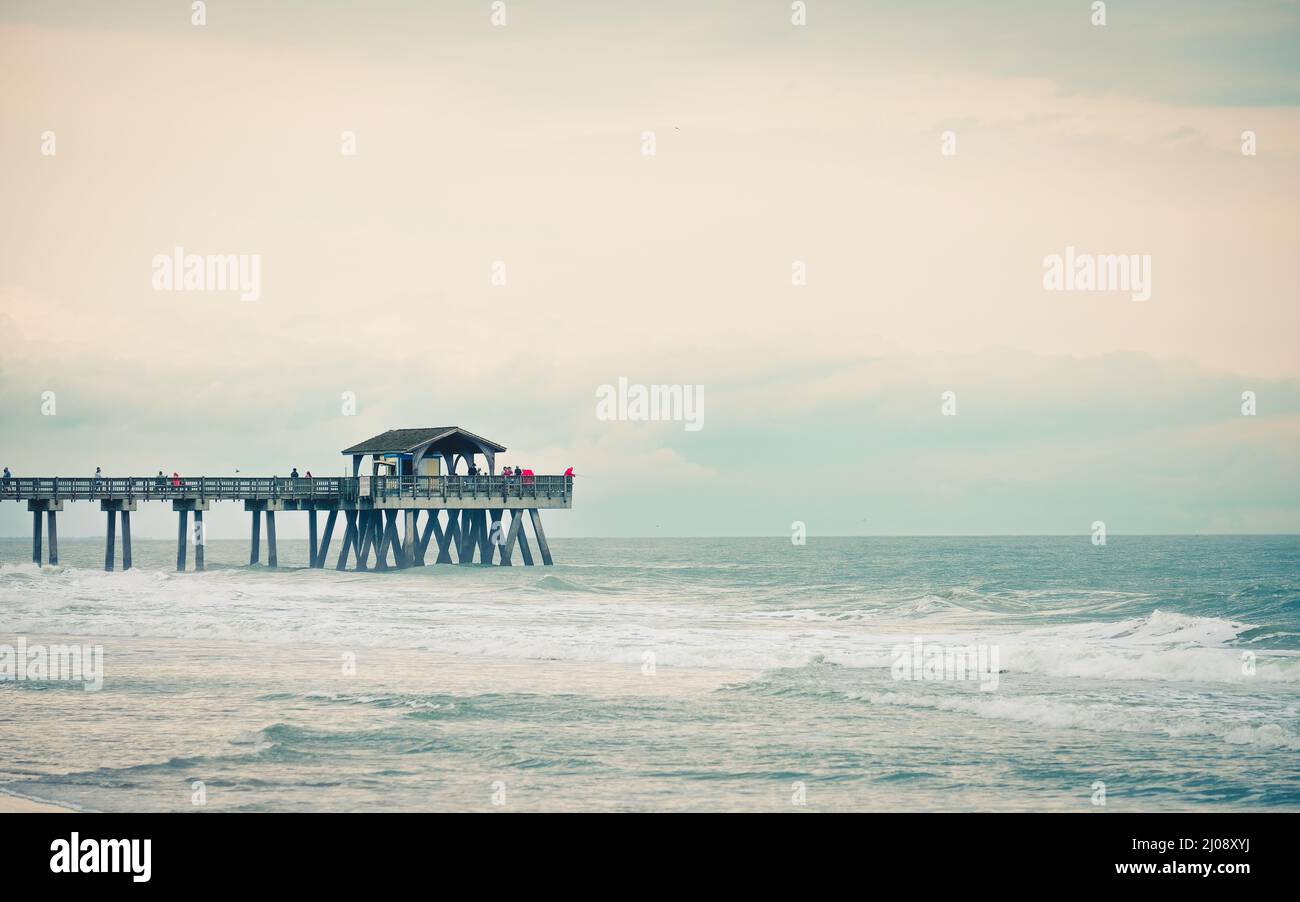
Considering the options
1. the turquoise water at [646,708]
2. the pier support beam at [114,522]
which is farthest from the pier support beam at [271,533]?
the turquoise water at [646,708]

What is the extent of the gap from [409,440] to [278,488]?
5216mm

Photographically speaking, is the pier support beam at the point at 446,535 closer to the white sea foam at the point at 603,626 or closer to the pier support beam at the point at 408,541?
the pier support beam at the point at 408,541

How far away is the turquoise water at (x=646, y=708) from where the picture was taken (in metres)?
14.3

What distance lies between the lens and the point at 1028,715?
1848cm

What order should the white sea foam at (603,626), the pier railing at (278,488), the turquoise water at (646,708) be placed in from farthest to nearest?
the pier railing at (278,488) → the white sea foam at (603,626) → the turquoise water at (646,708)

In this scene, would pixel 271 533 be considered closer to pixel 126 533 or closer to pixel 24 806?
pixel 126 533

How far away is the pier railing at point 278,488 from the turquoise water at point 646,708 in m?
10.9

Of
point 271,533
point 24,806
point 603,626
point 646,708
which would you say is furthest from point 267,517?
point 24,806
